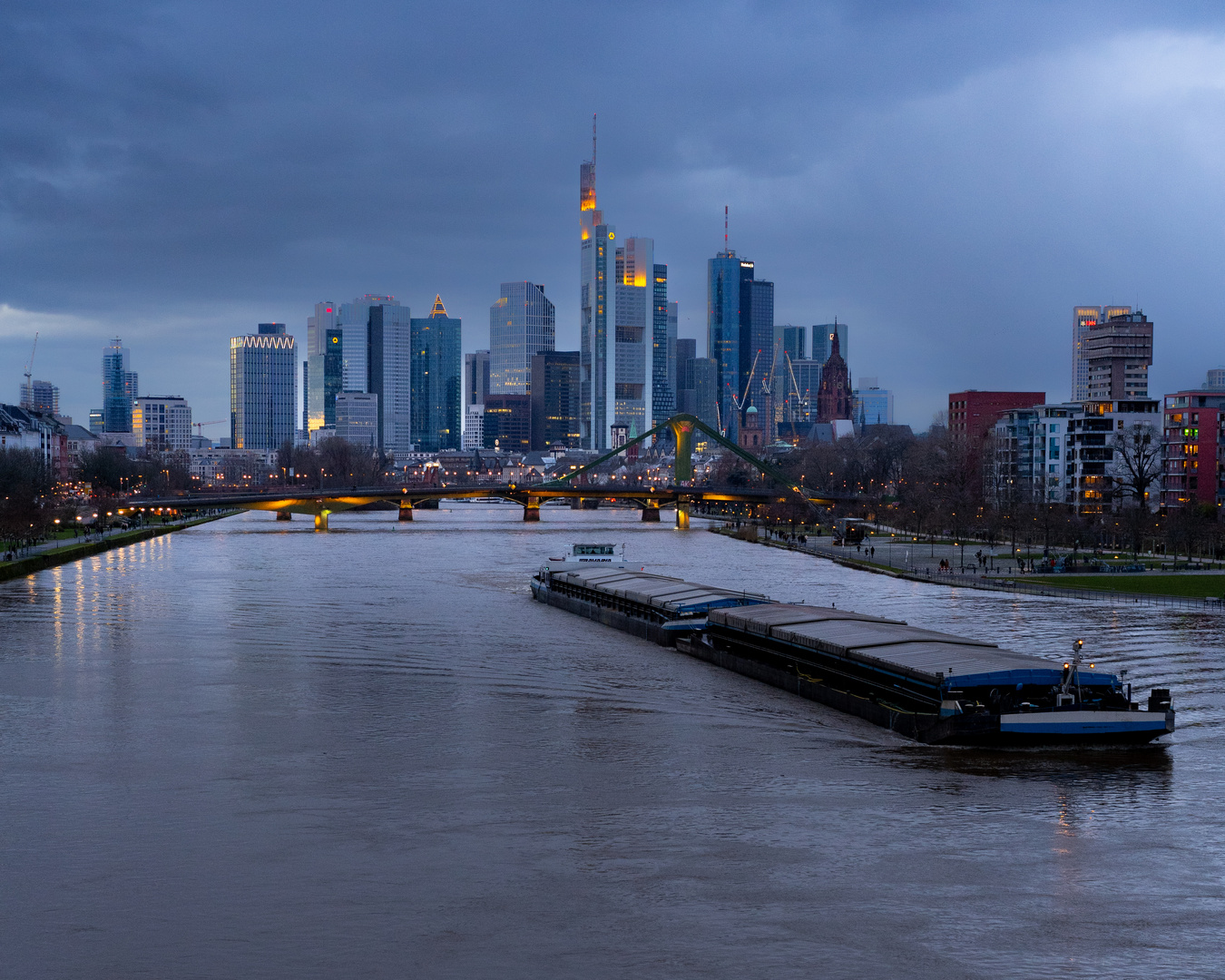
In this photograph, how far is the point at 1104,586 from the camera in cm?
4862

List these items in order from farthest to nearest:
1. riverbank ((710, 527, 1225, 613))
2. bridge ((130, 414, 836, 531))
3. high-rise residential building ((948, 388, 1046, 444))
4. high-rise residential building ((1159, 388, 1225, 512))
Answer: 1. high-rise residential building ((948, 388, 1046, 444))
2. bridge ((130, 414, 836, 531))
3. high-rise residential building ((1159, 388, 1225, 512))
4. riverbank ((710, 527, 1225, 613))

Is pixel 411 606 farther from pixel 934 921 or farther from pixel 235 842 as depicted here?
pixel 934 921

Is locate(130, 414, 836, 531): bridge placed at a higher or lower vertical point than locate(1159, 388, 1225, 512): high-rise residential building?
lower

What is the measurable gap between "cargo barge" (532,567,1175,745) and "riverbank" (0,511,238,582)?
3263 centimetres

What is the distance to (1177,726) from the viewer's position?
73.9 ft

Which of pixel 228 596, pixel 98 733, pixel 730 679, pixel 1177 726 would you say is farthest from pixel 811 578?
pixel 98 733

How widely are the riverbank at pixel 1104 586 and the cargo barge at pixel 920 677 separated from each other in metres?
16.7

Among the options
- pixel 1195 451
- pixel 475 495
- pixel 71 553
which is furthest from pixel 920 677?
pixel 475 495

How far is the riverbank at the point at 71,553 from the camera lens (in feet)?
180

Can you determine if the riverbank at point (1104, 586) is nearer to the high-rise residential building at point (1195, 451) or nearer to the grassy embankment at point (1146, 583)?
the grassy embankment at point (1146, 583)

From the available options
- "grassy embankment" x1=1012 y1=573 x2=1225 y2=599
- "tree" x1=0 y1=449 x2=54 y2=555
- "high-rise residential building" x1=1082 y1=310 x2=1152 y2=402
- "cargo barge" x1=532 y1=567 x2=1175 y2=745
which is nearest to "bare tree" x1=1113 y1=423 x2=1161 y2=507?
"grassy embankment" x1=1012 y1=573 x2=1225 y2=599

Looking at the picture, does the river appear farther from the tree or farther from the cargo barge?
the tree

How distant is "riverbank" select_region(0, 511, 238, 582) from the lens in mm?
54728

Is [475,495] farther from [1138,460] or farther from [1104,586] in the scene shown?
[1104,586]
